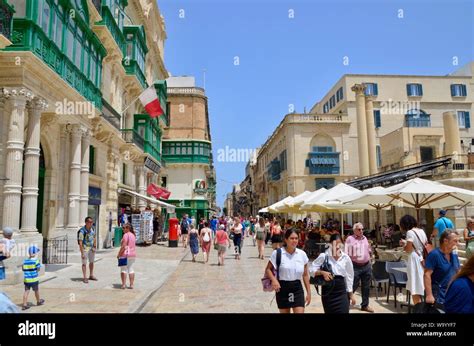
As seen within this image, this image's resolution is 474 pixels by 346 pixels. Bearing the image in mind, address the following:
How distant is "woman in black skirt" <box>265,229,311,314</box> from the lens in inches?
179

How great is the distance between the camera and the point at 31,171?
34.4 ft

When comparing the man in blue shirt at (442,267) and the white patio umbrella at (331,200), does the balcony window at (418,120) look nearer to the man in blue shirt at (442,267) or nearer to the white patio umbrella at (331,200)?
Result: the white patio umbrella at (331,200)

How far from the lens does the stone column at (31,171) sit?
10281mm

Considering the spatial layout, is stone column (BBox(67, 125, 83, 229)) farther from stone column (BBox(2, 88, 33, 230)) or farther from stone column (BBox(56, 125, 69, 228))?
stone column (BBox(2, 88, 33, 230))

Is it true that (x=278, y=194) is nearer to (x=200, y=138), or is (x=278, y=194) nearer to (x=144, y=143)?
(x=200, y=138)

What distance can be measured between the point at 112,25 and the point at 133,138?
7.10 metres

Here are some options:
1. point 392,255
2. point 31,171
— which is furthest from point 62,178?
point 392,255

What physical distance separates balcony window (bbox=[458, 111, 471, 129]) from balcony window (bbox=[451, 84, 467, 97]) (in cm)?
252

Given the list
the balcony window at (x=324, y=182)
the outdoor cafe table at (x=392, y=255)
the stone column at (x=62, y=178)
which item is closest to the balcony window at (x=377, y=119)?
the balcony window at (x=324, y=182)

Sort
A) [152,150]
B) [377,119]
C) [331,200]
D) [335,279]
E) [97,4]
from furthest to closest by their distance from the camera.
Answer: [377,119] < [152,150] < [97,4] < [331,200] < [335,279]

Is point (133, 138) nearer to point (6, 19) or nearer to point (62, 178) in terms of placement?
point (62, 178)

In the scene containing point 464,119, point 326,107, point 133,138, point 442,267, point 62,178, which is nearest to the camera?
point 442,267

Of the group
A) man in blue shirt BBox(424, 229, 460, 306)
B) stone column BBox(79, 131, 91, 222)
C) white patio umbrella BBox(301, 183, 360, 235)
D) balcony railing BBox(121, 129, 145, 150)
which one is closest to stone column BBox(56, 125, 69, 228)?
stone column BBox(79, 131, 91, 222)
